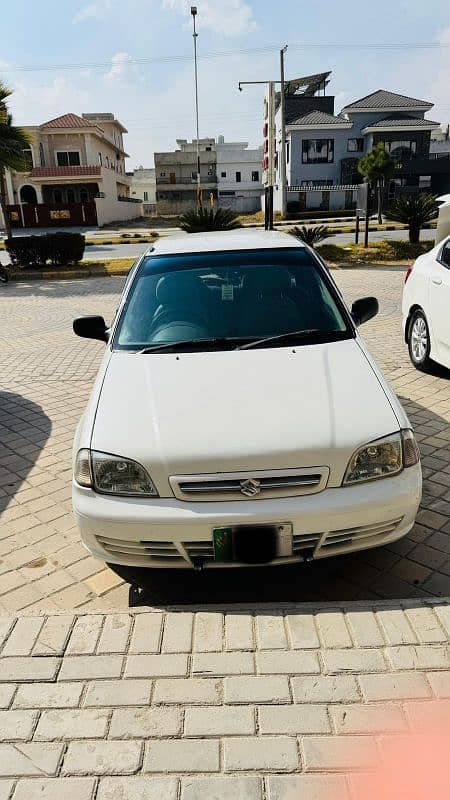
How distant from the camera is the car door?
5758 millimetres

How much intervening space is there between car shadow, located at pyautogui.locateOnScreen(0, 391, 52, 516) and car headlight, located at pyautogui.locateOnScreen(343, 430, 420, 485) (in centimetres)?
232

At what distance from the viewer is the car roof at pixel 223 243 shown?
4.30 metres

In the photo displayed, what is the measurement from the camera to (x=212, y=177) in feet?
234

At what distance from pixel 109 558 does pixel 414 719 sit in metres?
1.51

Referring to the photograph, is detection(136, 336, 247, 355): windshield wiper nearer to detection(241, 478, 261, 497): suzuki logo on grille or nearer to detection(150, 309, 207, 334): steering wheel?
detection(150, 309, 207, 334): steering wheel

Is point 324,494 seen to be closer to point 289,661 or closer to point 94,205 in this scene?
point 289,661

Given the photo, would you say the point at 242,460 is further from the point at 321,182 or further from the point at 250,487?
the point at 321,182

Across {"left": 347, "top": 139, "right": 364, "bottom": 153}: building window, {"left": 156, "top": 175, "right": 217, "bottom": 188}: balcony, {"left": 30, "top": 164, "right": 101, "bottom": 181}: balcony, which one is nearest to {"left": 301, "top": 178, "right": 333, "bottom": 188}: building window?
{"left": 347, "top": 139, "right": 364, "bottom": 153}: building window

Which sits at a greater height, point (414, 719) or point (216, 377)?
point (216, 377)

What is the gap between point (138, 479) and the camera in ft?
8.76

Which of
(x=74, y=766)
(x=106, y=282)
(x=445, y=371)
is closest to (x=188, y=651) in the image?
(x=74, y=766)

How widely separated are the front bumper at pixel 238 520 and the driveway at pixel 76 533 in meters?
0.29

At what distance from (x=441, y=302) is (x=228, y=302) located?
117 inches

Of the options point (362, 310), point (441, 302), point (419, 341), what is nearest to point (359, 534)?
point (362, 310)
